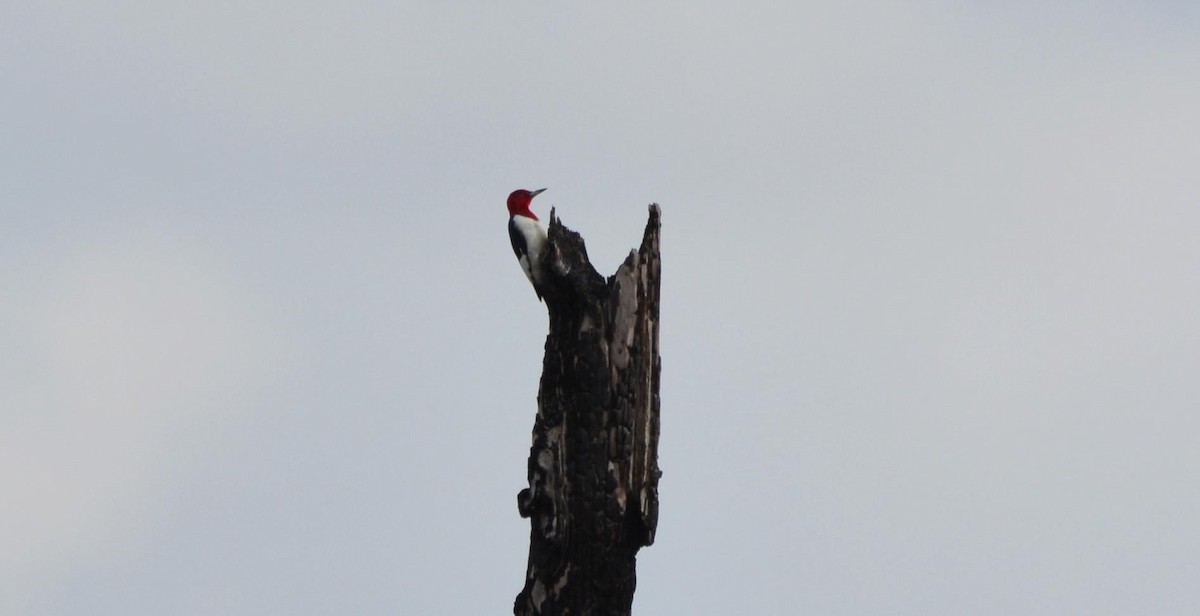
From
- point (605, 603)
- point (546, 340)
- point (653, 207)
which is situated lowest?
point (605, 603)

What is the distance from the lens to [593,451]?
1188cm

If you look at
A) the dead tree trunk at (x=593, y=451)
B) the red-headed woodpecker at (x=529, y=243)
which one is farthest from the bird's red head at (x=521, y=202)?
the dead tree trunk at (x=593, y=451)

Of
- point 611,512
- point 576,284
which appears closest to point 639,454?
point 611,512

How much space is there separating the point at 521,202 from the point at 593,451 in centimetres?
213

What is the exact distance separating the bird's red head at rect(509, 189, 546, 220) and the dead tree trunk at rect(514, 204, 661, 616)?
0.79 meters

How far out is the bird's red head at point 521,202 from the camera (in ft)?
42.1

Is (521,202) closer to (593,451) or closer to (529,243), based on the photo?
(529,243)

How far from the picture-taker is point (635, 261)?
39.7ft

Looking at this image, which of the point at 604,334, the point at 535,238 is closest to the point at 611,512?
the point at 604,334

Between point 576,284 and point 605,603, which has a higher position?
point 576,284

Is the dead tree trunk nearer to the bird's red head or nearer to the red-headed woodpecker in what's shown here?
the red-headed woodpecker

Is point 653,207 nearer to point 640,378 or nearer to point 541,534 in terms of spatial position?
point 640,378

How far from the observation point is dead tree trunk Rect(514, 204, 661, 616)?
11.8m

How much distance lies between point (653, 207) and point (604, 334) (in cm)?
102
